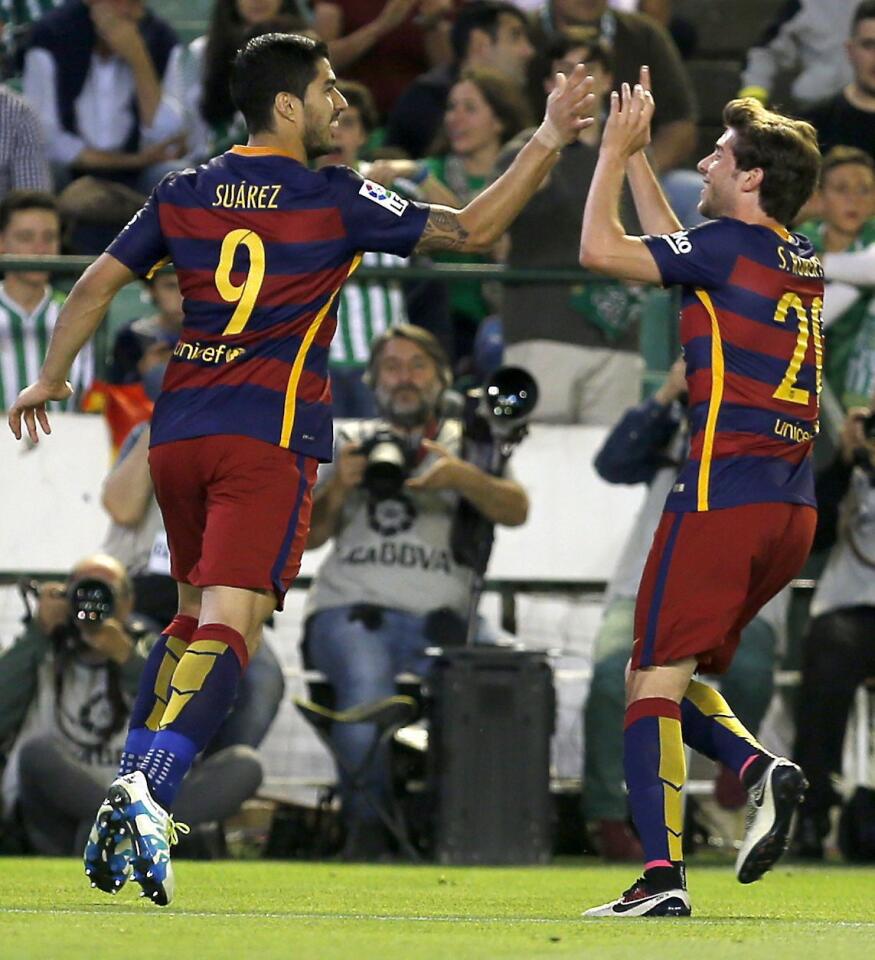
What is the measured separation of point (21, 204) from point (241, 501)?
5062 millimetres

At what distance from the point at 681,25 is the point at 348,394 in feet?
14.6

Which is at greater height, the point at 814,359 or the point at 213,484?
the point at 814,359

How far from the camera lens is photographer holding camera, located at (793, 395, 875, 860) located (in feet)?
31.1

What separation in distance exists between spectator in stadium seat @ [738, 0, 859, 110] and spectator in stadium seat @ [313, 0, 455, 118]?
177 cm

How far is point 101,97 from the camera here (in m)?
12.4

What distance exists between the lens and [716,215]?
6277 millimetres

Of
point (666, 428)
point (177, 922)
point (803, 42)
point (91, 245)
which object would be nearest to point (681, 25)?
point (803, 42)

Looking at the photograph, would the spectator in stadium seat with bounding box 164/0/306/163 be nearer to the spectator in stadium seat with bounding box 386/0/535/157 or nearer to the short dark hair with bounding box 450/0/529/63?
the spectator in stadium seat with bounding box 386/0/535/157

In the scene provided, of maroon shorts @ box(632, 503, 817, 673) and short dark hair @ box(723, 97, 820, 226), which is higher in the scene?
short dark hair @ box(723, 97, 820, 226)

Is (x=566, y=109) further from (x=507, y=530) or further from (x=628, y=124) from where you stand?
(x=507, y=530)

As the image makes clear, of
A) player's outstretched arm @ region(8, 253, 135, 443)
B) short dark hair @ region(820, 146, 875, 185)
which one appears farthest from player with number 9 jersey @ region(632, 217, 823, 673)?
short dark hair @ region(820, 146, 875, 185)

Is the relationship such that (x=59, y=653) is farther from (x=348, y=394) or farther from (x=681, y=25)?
(x=681, y=25)

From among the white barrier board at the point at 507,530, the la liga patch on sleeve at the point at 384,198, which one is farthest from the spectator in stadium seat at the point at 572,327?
the la liga patch on sleeve at the point at 384,198

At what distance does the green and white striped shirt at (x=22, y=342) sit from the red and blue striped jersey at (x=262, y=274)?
438 cm
